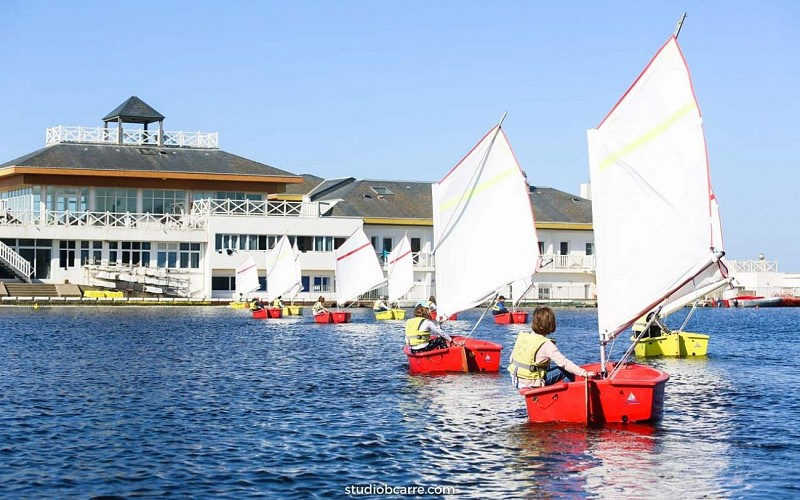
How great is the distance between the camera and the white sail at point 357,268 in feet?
207

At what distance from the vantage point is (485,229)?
3253 centimetres

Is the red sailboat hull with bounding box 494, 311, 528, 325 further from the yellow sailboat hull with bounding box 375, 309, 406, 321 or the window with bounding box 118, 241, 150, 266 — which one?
the window with bounding box 118, 241, 150, 266

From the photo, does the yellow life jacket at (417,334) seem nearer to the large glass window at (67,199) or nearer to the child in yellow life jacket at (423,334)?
the child in yellow life jacket at (423,334)

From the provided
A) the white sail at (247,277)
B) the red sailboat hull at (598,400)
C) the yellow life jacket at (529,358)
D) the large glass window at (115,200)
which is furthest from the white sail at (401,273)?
the red sailboat hull at (598,400)

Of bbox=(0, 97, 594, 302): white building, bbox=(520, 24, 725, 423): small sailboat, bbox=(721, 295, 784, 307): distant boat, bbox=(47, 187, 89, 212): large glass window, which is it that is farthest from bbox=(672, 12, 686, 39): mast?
bbox=(721, 295, 784, 307): distant boat

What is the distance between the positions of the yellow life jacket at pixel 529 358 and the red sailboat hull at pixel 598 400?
37cm

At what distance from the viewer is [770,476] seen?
1692 centimetres

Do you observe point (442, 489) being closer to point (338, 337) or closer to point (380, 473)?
point (380, 473)

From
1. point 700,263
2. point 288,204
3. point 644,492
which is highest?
point 288,204

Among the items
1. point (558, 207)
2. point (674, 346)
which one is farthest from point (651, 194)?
point (558, 207)

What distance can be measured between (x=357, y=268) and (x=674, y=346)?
28.2 meters

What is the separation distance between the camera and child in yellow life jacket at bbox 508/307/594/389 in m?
20.2

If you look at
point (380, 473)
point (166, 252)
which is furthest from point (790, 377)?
point (166, 252)

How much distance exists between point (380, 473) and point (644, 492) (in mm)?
3910
